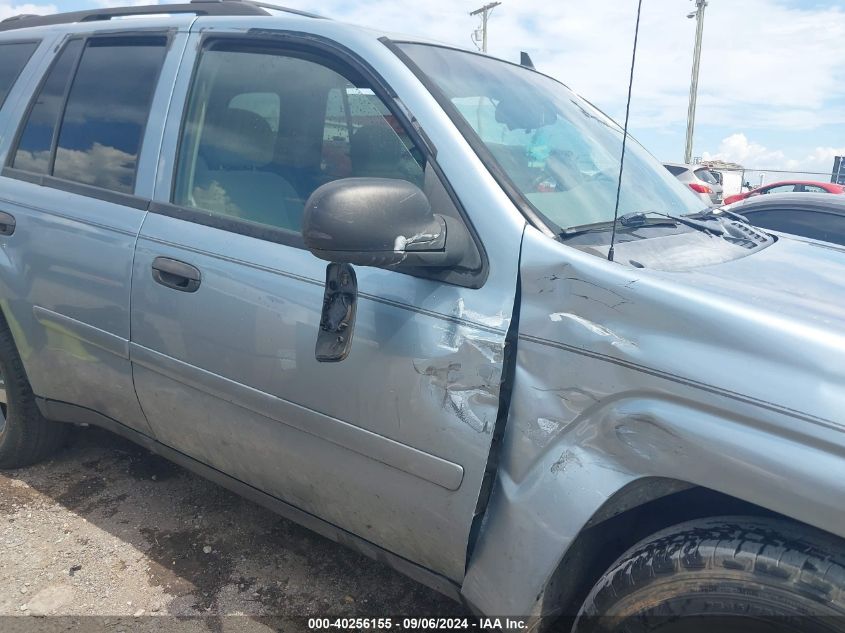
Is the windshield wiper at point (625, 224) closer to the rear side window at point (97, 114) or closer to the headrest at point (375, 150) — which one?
the headrest at point (375, 150)

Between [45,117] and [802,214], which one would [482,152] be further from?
[802,214]

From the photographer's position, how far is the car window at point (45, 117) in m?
2.80

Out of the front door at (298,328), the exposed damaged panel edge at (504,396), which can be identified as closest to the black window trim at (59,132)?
the front door at (298,328)

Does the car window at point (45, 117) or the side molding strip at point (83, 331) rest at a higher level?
the car window at point (45, 117)

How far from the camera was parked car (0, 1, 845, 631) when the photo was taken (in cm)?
139

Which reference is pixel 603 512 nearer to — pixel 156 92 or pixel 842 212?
pixel 156 92

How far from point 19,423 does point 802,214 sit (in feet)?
16.4

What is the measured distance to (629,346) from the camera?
1.47m

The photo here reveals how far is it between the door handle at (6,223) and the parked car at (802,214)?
14.9 feet

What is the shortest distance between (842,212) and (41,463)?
5.10 metres

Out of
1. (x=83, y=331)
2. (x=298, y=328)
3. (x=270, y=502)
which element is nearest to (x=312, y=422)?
(x=298, y=328)

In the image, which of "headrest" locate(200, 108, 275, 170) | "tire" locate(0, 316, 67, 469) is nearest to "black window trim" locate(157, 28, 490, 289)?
"headrest" locate(200, 108, 275, 170)

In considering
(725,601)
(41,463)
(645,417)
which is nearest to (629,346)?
(645,417)

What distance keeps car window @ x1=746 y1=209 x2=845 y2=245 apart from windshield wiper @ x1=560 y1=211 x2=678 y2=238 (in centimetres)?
327
